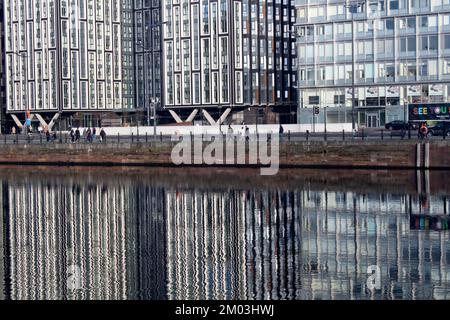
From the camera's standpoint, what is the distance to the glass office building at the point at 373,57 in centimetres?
12106

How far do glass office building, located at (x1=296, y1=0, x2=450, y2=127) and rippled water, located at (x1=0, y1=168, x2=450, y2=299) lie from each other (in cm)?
4931

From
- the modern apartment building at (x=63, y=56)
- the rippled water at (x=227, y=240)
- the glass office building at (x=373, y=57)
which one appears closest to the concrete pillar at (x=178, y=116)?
the modern apartment building at (x=63, y=56)

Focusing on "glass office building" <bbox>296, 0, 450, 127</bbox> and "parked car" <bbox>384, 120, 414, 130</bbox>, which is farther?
"glass office building" <bbox>296, 0, 450, 127</bbox>

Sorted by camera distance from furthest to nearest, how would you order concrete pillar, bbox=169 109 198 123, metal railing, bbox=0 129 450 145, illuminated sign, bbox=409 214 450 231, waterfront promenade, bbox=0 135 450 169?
concrete pillar, bbox=169 109 198 123 → metal railing, bbox=0 129 450 145 → waterfront promenade, bbox=0 135 450 169 → illuminated sign, bbox=409 214 450 231

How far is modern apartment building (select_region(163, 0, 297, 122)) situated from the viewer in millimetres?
139375

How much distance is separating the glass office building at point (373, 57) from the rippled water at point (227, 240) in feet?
162

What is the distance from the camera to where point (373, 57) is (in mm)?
126250

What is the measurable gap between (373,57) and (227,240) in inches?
3358

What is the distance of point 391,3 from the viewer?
12419 centimetres

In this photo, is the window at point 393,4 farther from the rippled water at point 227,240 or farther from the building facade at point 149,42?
the rippled water at point 227,240

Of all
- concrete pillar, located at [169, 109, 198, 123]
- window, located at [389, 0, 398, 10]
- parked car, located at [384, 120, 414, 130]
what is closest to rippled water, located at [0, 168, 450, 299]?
parked car, located at [384, 120, 414, 130]

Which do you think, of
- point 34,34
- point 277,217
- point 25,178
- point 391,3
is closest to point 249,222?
point 277,217

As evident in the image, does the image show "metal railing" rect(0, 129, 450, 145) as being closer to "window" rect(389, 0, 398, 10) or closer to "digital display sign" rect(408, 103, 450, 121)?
"digital display sign" rect(408, 103, 450, 121)

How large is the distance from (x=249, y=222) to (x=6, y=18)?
11489 centimetres
